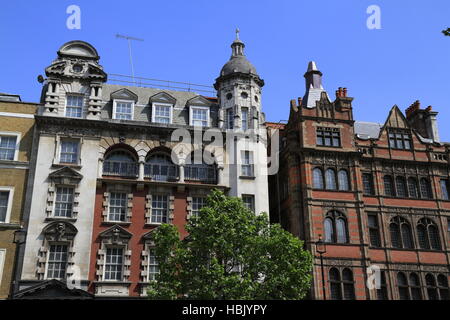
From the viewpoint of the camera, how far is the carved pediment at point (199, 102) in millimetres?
38094

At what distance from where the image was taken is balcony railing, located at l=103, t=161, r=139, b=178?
113 ft

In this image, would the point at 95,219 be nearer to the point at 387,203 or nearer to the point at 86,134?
the point at 86,134

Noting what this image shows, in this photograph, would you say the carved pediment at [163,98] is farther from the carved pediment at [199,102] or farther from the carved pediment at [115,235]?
the carved pediment at [115,235]

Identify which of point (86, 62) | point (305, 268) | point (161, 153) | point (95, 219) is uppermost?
point (86, 62)

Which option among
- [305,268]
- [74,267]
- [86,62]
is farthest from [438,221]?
[86,62]

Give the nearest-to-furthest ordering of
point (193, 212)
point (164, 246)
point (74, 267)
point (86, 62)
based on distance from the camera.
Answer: point (164, 246)
point (74, 267)
point (193, 212)
point (86, 62)

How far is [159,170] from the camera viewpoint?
115 feet

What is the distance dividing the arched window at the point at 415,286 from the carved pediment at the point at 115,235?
67.3ft

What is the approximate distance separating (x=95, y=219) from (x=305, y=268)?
14451mm

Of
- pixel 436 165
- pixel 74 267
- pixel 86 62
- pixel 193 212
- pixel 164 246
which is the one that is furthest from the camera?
pixel 436 165

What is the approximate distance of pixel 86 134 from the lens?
34.7m

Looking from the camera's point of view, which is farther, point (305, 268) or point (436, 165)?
point (436, 165)

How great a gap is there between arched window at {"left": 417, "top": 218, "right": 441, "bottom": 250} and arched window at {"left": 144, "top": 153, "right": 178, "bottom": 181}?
19234 millimetres

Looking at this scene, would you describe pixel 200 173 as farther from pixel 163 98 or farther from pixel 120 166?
pixel 163 98
